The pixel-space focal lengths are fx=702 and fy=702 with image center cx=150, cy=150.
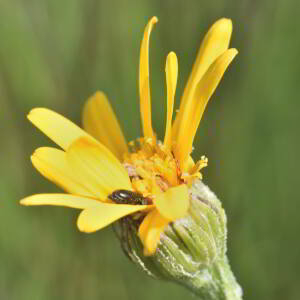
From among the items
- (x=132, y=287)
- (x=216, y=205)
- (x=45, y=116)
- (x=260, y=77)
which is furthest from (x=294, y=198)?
(x=45, y=116)

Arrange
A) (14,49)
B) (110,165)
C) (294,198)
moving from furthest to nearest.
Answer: (14,49) → (294,198) → (110,165)

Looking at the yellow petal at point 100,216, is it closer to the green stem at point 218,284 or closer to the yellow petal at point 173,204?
the yellow petal at point 173,204

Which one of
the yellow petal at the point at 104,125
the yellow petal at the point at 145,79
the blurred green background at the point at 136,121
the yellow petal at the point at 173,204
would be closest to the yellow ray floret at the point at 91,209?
the yellow petal at the point at 173,204

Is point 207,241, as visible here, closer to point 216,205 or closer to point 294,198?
point 216,205

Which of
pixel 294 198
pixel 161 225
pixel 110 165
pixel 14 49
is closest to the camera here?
pixel 161 225

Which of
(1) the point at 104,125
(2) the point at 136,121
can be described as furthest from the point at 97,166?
(2) the point at 136,121

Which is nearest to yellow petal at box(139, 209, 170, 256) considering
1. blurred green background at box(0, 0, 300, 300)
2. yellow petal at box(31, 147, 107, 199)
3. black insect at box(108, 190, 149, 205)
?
black insect at box(108, 190, 149, 205)
